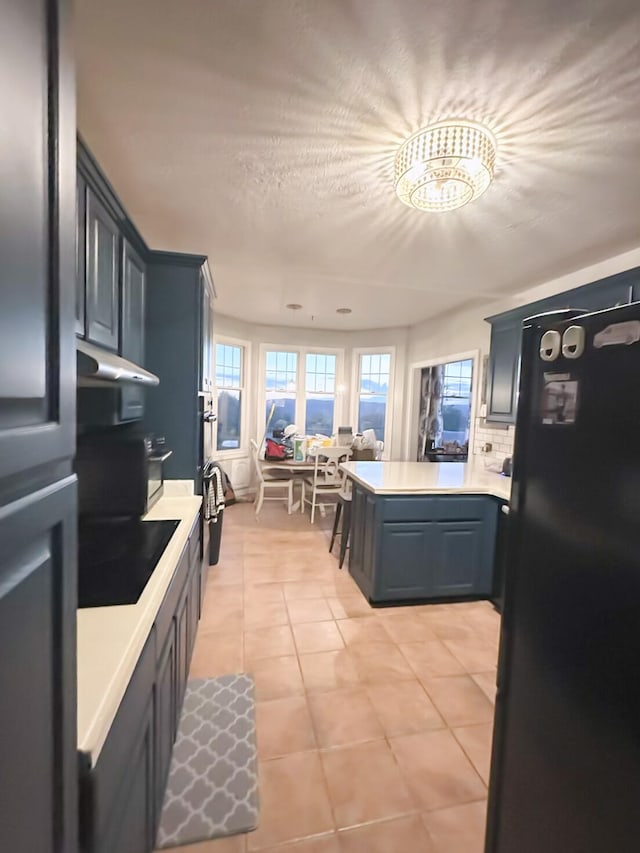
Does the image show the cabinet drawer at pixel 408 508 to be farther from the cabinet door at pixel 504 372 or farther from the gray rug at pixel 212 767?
the gray rug at pixel 212 767

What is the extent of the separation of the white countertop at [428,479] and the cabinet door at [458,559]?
0.26 m

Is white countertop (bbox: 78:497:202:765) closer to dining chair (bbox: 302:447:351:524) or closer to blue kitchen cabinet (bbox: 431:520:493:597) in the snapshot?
blue kitchen cabinet (bbox: 431:520:493:597)

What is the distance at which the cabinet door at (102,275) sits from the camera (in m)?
1.51

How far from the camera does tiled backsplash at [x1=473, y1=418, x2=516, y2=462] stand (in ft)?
11.6

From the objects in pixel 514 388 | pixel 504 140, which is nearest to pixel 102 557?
pixel 504 140

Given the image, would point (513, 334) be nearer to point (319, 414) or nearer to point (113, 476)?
point (113, 476)

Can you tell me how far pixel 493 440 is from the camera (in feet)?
12.3

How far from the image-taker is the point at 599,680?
29.2 inches

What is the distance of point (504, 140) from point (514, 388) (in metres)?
2.02

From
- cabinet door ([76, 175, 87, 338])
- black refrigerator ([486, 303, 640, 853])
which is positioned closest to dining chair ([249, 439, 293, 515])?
cabinet door ([76, 175, 87, 338])

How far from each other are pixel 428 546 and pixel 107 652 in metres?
2.27

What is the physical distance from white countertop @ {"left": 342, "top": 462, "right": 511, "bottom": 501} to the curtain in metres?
1.90

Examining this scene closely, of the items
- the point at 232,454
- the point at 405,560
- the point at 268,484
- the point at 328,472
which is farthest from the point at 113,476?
the point at 232,454

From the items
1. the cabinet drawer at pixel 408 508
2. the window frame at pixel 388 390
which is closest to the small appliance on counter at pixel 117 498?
the cabinet drawer at pixel 408 508
